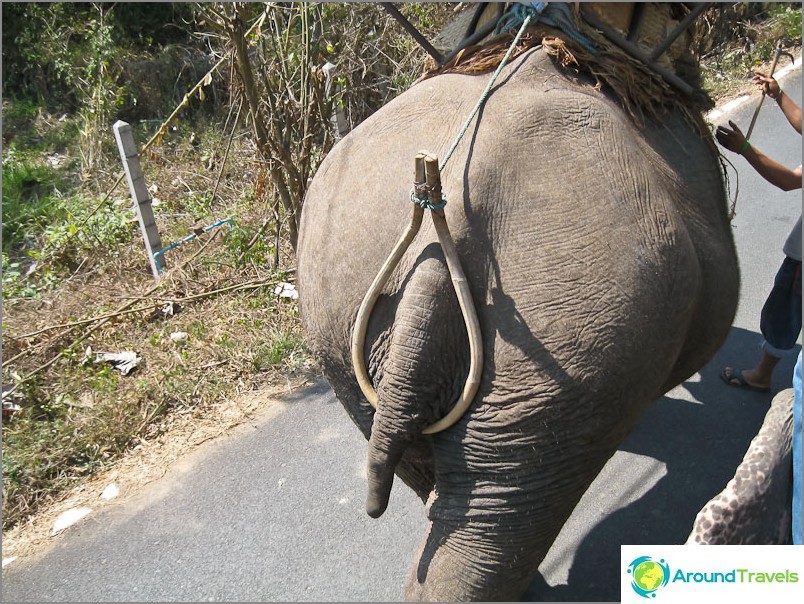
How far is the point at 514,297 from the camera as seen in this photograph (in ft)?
5.39

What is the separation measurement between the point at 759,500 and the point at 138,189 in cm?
439

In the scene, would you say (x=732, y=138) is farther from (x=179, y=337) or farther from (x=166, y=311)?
(x=166, y=311)

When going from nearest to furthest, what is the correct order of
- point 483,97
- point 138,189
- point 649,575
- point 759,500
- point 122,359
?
point 759,500, point 649,575, point 483,97, point 122,359, point 138,189

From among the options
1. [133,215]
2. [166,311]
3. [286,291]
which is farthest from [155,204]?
[286,291]

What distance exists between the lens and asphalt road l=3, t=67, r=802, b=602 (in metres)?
2.94

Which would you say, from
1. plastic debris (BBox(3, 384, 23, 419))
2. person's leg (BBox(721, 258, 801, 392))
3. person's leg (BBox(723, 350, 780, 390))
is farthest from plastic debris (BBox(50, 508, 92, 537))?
person's leg (BBox(721, 258, 801, 392))

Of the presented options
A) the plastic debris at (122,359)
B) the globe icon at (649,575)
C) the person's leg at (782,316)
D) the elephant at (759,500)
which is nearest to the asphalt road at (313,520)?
the person's leg at (782,316)

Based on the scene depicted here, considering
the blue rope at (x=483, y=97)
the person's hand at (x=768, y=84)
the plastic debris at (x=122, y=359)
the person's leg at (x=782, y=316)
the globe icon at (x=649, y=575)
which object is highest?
the blue rope at (x=483, y=97)

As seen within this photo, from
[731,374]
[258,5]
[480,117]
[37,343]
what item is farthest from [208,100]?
[480,117]

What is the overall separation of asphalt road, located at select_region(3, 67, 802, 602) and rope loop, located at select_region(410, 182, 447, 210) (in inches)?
65.0

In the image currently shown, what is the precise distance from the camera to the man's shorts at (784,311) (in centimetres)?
354

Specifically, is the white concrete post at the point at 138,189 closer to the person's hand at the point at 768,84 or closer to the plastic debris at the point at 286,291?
the plastic debris at the point at 286,291

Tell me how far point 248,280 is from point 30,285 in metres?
1.55

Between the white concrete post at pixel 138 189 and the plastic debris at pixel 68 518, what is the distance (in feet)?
6.65
